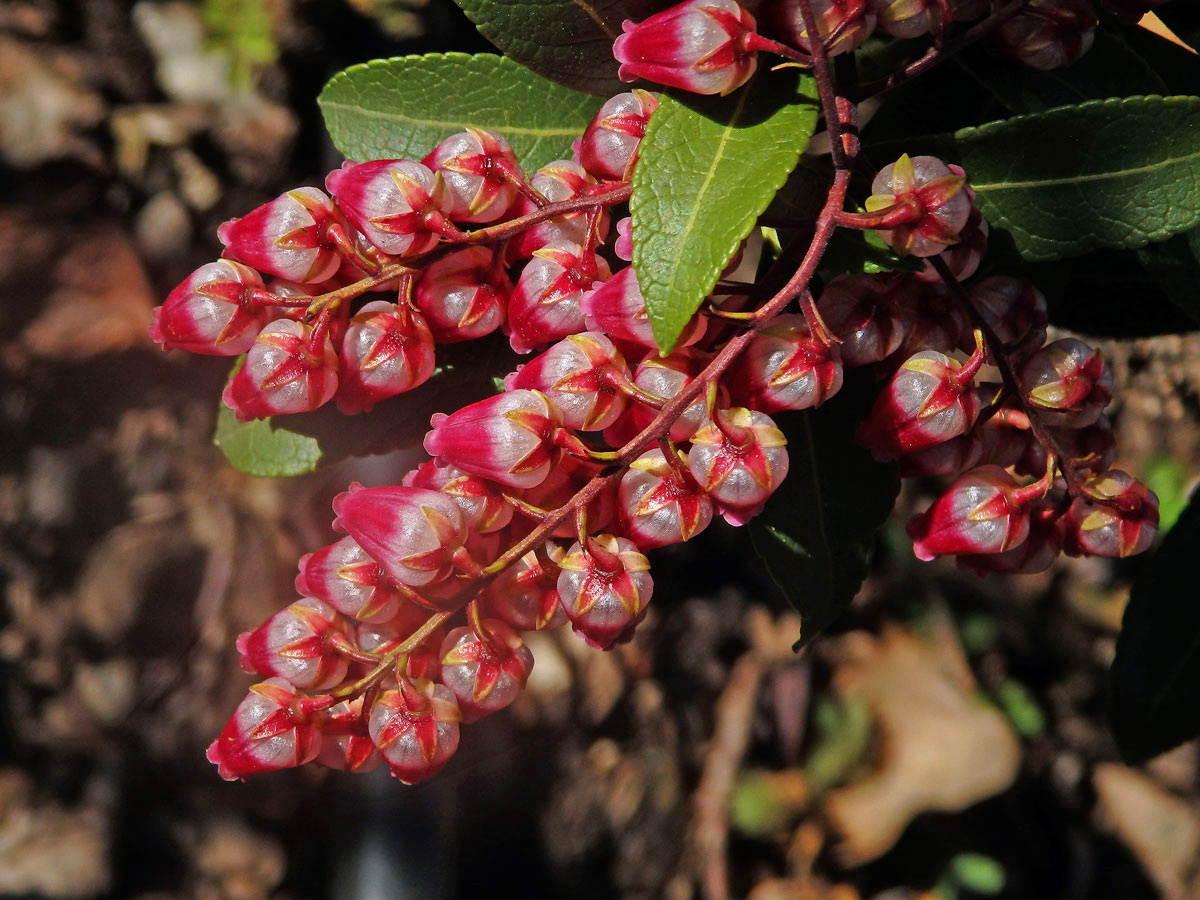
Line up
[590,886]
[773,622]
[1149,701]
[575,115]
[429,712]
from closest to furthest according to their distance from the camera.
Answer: [429,712]
[575,115]
[1149,701]
[590,886]
[773,622]

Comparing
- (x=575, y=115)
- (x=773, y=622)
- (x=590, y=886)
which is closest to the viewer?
(x=575, y=115)

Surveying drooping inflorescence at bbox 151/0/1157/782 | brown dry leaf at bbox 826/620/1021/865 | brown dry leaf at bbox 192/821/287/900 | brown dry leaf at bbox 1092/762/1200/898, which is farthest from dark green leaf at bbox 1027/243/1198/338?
brown dry leaf at bbox 192/821/287/900

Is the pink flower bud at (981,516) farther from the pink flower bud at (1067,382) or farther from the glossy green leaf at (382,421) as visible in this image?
the glossy green leaf at (382,421)

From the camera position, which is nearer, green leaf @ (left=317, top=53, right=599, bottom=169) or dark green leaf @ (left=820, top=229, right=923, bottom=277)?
dark green leaf @ (left=820, top=229, right=923, bottom=277)

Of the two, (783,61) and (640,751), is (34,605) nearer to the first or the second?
(640,751)

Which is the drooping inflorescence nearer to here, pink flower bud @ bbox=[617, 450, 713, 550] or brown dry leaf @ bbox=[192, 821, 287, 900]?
pink flower bud @ bbox=[617, 450, 713, 550]

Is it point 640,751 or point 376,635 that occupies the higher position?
point 376,635

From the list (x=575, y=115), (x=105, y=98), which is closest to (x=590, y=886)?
(x=575, y=115)

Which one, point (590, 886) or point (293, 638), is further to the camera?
point (590, 886)
